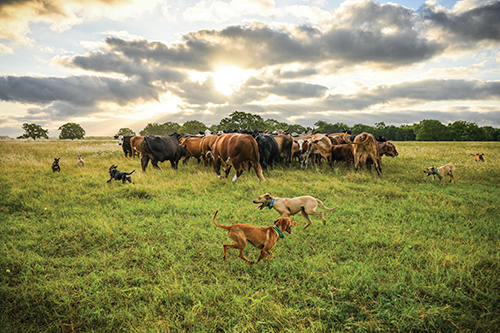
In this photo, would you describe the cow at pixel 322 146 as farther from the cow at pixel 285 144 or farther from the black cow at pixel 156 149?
the black cow at pixel 156 149

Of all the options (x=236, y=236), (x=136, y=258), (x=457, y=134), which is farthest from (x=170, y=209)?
(x=457, y=134)

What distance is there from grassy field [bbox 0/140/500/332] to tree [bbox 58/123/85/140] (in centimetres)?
8967

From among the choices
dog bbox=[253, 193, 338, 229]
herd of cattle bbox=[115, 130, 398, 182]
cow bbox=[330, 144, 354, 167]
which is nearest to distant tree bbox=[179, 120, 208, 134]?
herd of cattle bbox=[115, 130, 398, 182]

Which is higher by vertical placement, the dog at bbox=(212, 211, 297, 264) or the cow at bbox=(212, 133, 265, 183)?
the cow at bbox=(212, 133, 265, 183)

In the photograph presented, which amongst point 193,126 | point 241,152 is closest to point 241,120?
point 193,126

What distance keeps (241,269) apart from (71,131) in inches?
3844

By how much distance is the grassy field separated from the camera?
9.92ft

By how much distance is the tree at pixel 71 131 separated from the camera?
7856 cm

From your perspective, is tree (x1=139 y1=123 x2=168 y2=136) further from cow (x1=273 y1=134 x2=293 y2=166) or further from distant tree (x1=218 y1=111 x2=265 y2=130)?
cow (x1=273 y1=134 x2=293 y2=166)

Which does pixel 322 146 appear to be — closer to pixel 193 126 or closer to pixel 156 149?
pixel 156 149

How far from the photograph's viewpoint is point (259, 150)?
12539 millimetres

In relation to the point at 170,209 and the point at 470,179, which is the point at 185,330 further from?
the point at 470,179

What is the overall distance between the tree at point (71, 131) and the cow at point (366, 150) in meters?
94.5

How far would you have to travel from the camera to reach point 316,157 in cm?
1591
